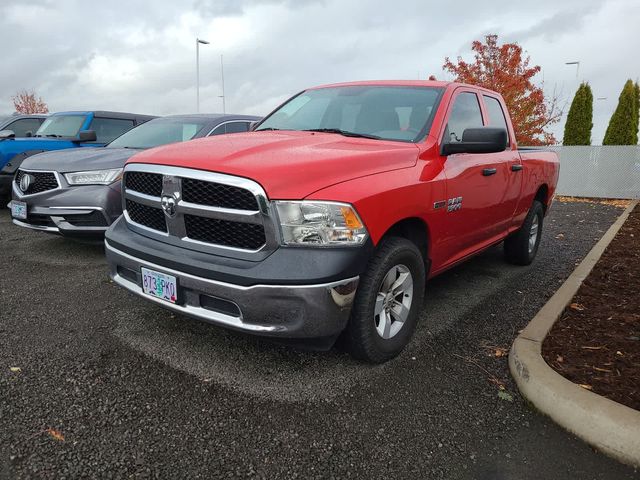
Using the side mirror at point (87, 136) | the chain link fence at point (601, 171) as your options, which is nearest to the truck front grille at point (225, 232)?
the side mirror at point (87, 136)

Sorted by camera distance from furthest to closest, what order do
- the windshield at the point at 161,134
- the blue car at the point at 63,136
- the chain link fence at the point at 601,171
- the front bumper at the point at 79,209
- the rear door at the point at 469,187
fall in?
1. the chain link fence at the point at 601,171
2. the blue car at the point at 63,136
3. the windshield at the point at 161,134
4. the front bumper at the point at 79,209
5. the rear door at the point at 469,187

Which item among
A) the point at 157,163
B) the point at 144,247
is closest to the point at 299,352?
the point at 144,247

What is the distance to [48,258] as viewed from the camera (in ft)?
16.6

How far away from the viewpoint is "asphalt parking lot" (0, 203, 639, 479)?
2.06 m

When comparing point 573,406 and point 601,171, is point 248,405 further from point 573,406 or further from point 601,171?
point 601,171

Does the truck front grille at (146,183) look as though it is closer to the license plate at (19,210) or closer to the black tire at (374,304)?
the black tire at (374,304)

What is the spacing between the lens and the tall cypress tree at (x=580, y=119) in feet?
54.2

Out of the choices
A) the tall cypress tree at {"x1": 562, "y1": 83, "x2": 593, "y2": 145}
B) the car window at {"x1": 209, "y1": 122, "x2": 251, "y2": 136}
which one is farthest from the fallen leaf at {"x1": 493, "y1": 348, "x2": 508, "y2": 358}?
the tall cypress tree at {"x1": 562, "y1": 83, "x2": 593, "y2": 145}

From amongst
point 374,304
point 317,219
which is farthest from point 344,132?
point 374,304

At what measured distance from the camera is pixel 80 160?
495 centimetres

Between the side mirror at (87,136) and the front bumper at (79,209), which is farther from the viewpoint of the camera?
the side mirror at (87,136)

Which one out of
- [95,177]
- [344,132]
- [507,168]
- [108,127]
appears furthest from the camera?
[108,127]

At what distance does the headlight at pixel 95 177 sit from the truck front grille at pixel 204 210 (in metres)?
2.16

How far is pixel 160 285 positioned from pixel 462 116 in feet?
8.74
